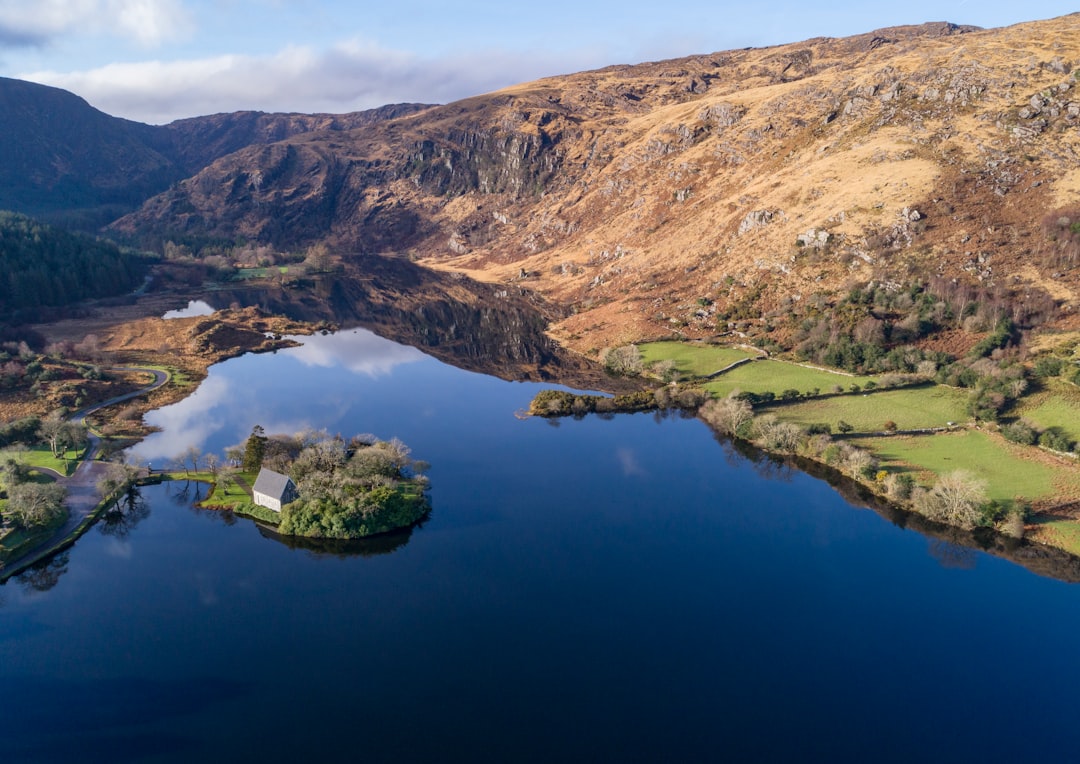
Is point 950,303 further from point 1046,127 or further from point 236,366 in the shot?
point 236,366

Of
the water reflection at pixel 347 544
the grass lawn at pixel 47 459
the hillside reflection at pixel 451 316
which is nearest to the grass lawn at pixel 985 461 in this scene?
the hillside reflection at pixel 451 316

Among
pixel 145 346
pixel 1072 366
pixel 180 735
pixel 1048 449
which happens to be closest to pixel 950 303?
pixel 1072 366

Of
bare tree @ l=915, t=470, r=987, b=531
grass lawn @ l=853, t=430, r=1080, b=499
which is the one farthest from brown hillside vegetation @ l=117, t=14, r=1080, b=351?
bare tree @ l=915, t=470, r=987, b=531

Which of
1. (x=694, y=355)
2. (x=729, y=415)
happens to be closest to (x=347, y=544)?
(x=729, y=415)

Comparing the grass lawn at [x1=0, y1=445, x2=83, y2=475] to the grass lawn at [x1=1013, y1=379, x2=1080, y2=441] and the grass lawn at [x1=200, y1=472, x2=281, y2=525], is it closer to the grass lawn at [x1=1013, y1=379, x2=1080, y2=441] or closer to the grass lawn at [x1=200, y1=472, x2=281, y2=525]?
the grass lawn at [x1=200, y1=472, x2=281, y2=525]

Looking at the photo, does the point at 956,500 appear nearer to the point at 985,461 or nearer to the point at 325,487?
the point at 985,461

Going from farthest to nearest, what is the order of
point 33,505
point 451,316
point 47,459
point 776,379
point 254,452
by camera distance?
point 451,316, point 776,379, point 254,452, point 47,459, point 33,505
